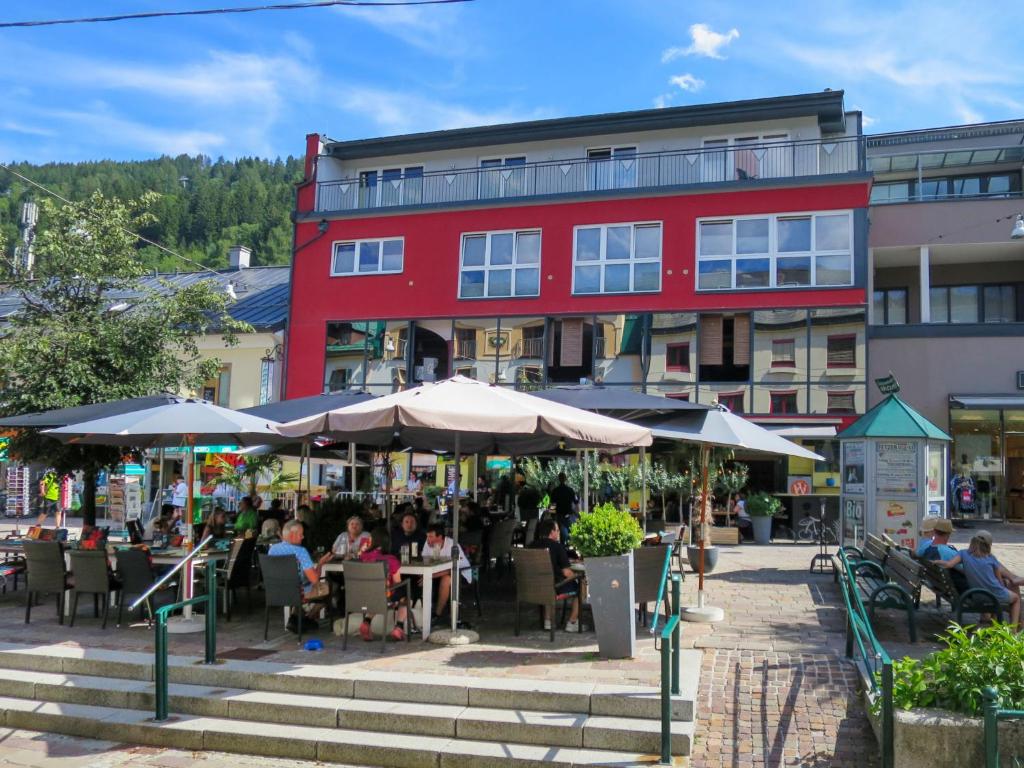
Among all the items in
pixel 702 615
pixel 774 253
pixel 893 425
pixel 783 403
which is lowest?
pixel 702 615

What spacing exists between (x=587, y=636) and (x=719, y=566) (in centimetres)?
636

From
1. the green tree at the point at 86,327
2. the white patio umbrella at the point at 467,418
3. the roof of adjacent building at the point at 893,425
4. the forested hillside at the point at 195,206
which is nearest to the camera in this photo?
the white patio umbrella at the point at 467,418

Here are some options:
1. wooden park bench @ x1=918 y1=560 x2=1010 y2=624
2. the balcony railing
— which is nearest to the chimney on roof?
the balcony railing

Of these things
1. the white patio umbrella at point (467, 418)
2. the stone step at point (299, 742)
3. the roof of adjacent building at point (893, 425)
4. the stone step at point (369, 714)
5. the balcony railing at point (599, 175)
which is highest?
the balcony railing at point (599, 175)

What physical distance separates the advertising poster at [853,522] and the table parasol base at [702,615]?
4.81 meters

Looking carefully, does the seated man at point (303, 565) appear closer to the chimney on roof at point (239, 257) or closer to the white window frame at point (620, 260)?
the white window frame at point (620, 260)

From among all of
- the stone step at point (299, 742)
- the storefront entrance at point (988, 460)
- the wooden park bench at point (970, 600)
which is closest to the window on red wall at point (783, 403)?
the storefront entrance at point (988, 460)

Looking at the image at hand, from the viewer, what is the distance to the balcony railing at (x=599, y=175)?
21.0m

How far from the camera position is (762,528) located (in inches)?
742

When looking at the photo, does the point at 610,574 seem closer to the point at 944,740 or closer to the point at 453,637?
the point at 453,637

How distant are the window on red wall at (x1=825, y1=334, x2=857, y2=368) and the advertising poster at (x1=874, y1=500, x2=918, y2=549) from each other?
858 cm

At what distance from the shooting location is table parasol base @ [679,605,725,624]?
898 cm

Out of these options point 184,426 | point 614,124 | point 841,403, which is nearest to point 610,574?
point 184,426

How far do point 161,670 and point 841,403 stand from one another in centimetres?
1743
